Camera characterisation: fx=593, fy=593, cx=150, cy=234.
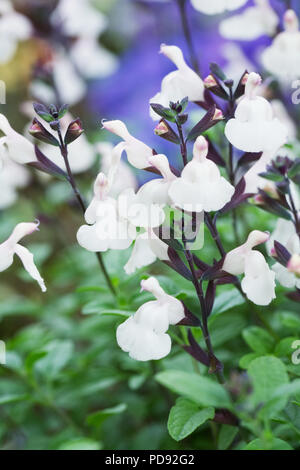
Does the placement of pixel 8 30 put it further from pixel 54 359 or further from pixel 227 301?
pixel 227 301

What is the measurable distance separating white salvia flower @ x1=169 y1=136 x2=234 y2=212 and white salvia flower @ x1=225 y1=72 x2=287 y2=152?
0.15ft

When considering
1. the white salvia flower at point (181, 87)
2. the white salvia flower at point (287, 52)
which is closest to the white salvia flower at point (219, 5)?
the white salvia flower at point (287, 52)

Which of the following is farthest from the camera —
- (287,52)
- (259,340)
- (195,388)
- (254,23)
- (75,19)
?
(75,19)

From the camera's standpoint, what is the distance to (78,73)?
1.71 m

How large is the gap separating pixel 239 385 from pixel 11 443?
60cm

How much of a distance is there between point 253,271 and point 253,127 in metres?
0.18

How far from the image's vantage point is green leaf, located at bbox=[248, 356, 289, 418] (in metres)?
0.57

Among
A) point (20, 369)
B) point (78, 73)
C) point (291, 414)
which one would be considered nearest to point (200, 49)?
point (78, 73)

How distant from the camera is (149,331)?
0.70m

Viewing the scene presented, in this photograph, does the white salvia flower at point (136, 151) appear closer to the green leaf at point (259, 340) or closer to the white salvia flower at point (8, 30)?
the green leaf at point (259, 340)

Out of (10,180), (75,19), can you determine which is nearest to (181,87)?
(10,180)

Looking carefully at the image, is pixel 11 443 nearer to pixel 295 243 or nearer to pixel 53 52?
pixel 295 243

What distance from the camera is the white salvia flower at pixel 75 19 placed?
1.56 m

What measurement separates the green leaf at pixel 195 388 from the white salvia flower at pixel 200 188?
0.19 m
